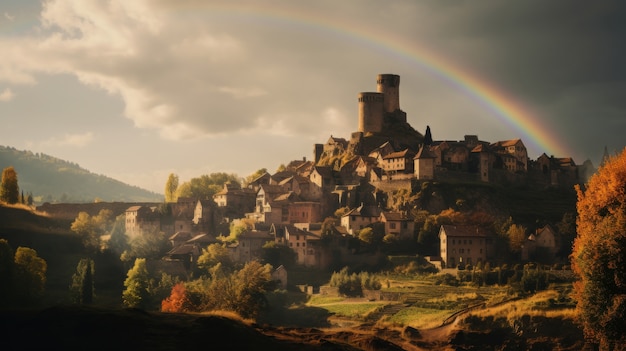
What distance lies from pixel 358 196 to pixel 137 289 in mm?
41943

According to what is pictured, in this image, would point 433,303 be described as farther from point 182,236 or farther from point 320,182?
point 320,182

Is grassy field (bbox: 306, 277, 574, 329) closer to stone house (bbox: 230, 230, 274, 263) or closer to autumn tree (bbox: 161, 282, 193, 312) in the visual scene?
stone house (bbox: 230, 230, 274, 263)

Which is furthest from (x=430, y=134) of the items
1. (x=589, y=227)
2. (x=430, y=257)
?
(x=589, y=227)

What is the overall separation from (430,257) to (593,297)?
4427 cm

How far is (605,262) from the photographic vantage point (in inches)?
2201

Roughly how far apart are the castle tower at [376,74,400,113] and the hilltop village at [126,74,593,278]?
189 millimetres

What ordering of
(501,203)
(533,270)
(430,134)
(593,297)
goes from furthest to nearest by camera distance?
1. (430,134)
2. (501,203)
3. (533,270)
4. (593,297)

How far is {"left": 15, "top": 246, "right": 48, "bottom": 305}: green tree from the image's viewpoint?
79.5 metres

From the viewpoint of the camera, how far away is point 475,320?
76.0m

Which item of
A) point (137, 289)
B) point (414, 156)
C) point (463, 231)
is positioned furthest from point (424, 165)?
point (137, 289)

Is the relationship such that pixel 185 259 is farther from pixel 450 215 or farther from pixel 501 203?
pixel 501 203

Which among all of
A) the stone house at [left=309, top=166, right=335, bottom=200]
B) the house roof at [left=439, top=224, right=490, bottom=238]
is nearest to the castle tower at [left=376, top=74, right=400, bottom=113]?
the stone house at [left=309, top=166, right=335, bottom=200]

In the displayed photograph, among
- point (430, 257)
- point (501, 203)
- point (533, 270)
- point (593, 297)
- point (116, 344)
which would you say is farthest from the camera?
point (501, 203)

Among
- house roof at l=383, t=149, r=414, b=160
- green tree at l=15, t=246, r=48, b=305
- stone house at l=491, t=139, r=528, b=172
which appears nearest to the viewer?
green tree at l=15, t=246, r=48, b=305
